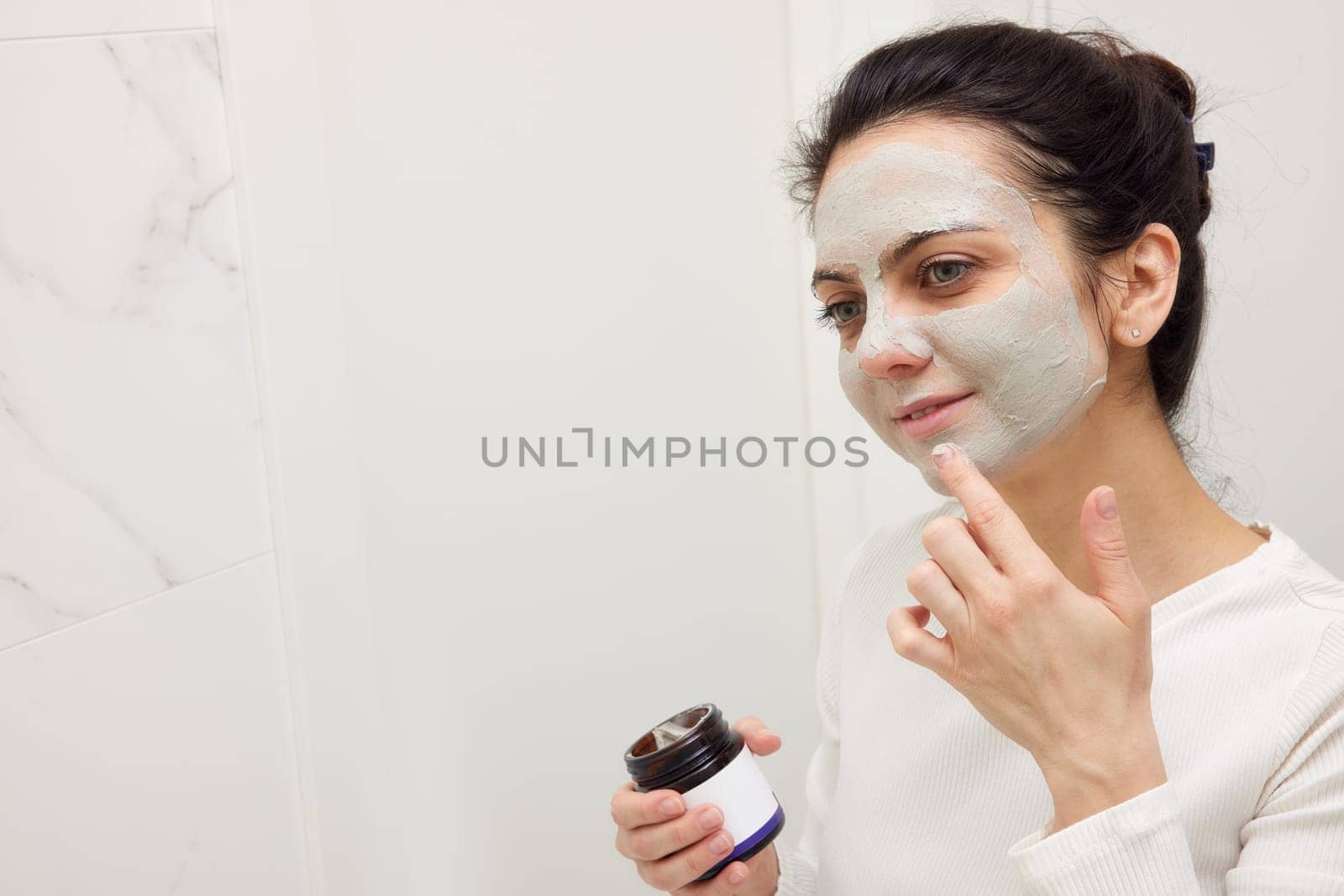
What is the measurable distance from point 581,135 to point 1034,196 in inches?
22.8

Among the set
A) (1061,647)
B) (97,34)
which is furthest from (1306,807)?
(97,34)

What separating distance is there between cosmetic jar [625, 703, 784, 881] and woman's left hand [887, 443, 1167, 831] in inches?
6.6

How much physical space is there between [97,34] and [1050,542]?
0.75 metres

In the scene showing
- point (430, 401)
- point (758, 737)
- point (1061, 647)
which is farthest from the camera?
point (430, 401)

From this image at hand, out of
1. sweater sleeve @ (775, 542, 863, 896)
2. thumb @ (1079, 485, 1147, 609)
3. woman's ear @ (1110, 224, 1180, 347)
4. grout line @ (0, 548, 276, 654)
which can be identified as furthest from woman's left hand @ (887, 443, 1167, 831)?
grout line @ (0, 548, 276, 654)

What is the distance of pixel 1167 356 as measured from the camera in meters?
0.85

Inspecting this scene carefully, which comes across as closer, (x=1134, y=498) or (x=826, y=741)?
(x=1134, y=498)

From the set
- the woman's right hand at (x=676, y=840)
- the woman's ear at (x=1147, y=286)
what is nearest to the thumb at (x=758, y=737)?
the woman's right hand at (x=676, y=840)

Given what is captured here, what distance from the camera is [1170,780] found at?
0.70 meters

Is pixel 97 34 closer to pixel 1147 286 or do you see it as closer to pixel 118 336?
pixel 118 336

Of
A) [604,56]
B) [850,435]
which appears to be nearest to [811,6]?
[604,56]

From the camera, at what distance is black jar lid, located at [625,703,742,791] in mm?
710

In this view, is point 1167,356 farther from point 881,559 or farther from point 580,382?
point 580,382

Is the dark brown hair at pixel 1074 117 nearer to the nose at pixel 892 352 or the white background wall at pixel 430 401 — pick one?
the nose at pixel 892 352
